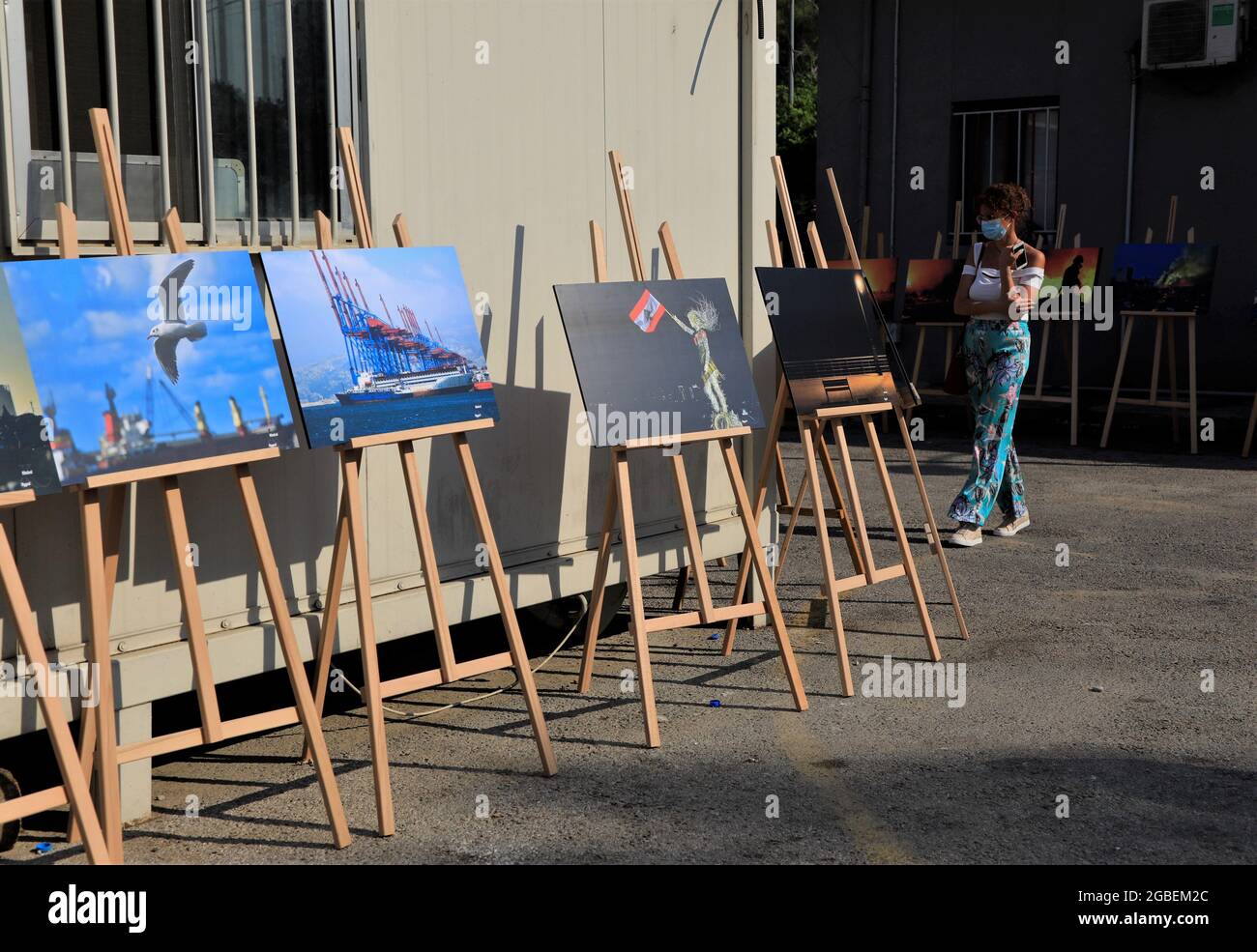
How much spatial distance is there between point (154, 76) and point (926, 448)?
876 cm

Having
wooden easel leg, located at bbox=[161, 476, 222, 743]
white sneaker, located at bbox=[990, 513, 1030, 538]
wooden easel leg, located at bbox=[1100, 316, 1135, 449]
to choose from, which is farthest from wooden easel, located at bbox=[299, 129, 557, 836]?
wooden easel leg, located at bbox=[1100, 316, 1135, 449]

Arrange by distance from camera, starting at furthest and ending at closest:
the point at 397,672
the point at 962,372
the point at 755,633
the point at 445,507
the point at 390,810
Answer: the point at 962,372, the point at 755,633, the point at 397,672, the point at 445,507, the point at 390,810

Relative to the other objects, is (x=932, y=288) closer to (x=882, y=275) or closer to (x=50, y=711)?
(x=882, y=275)

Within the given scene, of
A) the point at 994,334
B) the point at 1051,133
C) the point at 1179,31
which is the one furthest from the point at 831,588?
the point at 1051,133

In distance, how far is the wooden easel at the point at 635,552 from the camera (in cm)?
496

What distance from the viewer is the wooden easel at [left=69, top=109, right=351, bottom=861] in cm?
374

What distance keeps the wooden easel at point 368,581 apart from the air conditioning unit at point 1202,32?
10578 mm

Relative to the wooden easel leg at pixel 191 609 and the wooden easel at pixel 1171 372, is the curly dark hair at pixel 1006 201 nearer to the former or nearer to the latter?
the wooden easel at pixel 1171 372

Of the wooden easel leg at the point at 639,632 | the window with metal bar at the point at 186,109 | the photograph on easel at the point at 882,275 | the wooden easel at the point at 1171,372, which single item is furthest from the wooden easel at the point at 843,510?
the photograph on easel at the point at 882,275

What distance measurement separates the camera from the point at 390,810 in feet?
13.8

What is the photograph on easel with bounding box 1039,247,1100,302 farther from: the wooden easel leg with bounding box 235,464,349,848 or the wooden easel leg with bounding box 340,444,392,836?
the wooden easel leg with bounding box 235,464,349,848

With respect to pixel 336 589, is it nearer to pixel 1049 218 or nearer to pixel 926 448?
pixel 926 448
